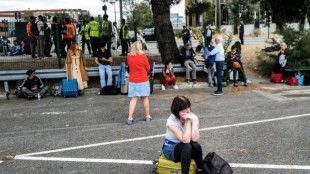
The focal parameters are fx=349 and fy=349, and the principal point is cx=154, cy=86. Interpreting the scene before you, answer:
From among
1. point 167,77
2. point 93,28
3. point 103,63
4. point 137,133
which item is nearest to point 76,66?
point 103,63

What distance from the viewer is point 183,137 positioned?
13.6 feet

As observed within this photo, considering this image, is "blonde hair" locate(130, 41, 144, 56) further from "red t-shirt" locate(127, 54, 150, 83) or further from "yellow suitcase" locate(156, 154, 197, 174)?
"yellow suitcase" locate(156, 154, 197, 174)

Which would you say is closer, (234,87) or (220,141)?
(220,141)

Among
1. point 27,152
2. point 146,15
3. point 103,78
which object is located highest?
point 146,15

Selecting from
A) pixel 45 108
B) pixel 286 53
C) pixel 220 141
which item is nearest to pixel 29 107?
pixel 45 108

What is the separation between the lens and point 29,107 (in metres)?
9.55

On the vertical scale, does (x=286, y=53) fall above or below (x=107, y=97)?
above

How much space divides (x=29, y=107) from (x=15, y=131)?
8.41 feet

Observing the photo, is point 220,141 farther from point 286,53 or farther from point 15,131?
point 286,53

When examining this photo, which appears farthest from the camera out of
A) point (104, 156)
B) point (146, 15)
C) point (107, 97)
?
point (146, 15)

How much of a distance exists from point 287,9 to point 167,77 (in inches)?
309

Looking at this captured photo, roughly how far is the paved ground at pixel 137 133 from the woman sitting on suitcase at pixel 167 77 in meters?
1.39

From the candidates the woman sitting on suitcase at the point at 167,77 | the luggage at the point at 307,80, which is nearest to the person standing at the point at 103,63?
the woman sitting on suitcase at the point at 167,77

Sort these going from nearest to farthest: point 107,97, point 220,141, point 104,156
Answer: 1. point 104,156
2. point 220,141
3. point 107,97
